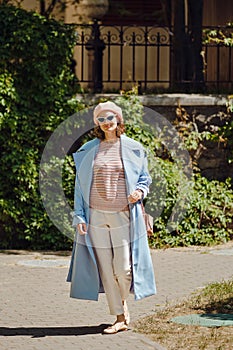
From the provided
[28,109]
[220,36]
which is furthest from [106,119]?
[220,36]

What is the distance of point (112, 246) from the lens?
8.36 meters

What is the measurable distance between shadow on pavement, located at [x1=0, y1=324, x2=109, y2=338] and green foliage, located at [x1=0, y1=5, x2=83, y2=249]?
437 centimetres

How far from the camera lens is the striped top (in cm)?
835

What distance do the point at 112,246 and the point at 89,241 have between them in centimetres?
20

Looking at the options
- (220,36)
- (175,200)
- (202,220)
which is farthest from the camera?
(220,36)

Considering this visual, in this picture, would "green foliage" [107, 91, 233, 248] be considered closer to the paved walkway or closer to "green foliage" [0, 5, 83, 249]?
the paved walkway

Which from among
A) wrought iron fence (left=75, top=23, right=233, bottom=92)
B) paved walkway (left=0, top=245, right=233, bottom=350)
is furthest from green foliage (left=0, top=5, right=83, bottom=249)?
wrought iron fence (left=75, top=23, right=233, bottom=92)

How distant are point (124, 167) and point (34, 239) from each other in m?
4.77

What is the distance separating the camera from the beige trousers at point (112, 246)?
8328mm

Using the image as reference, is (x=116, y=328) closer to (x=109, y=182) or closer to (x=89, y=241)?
(x=89, y=241)

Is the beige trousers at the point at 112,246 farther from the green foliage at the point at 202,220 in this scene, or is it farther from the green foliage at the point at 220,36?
the green foliage at the point at 220,36

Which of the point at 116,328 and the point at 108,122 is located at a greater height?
the point at 108,122

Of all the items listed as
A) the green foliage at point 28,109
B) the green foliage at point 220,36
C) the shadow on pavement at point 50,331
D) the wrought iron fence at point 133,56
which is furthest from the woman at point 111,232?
the green foliage at point 220,36

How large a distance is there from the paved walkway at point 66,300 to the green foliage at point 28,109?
473 millimetres
